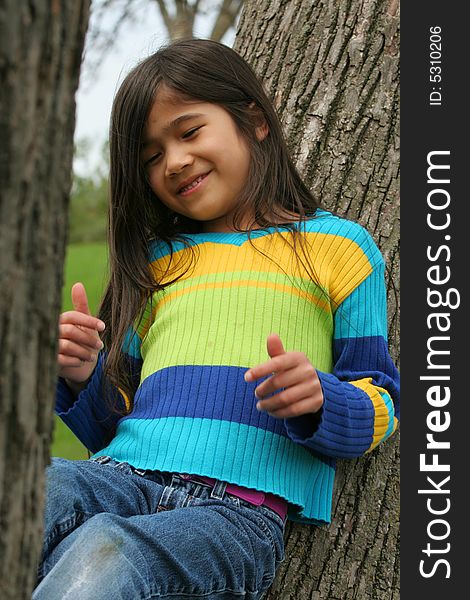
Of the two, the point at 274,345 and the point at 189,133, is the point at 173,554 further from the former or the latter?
the point at 189,133

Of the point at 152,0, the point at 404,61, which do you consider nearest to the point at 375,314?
the point at 404,61

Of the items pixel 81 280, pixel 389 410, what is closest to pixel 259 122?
pixel 389 410

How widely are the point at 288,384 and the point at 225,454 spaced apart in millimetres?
315

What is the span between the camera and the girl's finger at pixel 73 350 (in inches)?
86.7

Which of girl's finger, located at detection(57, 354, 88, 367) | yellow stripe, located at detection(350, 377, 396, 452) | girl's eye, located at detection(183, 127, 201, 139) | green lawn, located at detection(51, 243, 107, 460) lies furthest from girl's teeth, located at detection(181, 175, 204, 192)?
green lawn, located at detection(51, 243, 107, 460)

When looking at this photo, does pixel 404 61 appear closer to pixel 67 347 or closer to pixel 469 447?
pixel 469 447

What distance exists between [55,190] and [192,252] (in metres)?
1.28

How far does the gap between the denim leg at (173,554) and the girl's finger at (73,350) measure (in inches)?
15.7

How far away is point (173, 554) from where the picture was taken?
184cm

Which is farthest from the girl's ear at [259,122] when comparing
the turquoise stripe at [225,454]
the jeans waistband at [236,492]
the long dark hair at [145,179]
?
the jeans waistband at [236,492]

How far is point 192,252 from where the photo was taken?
2479 mm

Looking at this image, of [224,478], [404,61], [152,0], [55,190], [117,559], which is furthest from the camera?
[152,0]

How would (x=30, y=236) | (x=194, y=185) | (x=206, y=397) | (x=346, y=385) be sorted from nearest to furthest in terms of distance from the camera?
1. (x=30, y=236)
2. (x=346, y=385)
3. (x=206, y=397)
4. (x=194, y=185)

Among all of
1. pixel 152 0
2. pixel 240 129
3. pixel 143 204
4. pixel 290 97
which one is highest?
pixel 152 0
